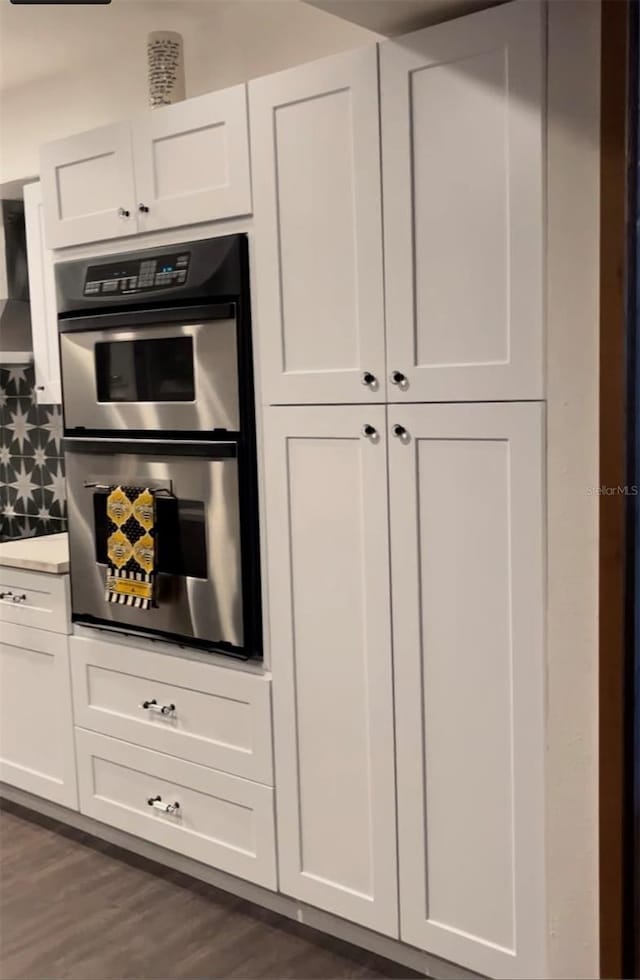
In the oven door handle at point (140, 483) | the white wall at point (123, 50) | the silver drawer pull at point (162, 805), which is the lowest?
the silver drawer pull at point (162, 805)

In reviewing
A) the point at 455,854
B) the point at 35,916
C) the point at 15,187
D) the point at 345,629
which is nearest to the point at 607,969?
the point at 455,854

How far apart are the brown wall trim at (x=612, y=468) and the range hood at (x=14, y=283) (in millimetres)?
2459

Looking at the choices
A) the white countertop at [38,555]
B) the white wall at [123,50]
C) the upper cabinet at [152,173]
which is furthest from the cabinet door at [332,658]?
the white wall at [123,50]

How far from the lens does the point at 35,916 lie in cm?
266

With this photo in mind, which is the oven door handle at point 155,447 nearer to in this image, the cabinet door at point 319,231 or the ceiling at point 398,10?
the cabinet door at point 319,231

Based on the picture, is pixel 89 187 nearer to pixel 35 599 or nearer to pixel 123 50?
pixel 123 50

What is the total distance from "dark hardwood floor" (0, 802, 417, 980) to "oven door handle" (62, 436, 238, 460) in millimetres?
1277

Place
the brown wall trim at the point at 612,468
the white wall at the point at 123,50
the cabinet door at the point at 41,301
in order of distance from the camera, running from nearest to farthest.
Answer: the brown wall trim at the point at 612,468
the white wall at the point at 123,50
the cabinet door at the point at 41,301

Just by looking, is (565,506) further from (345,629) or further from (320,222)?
(320,222)

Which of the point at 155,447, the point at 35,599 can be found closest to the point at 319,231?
the point at 155,447

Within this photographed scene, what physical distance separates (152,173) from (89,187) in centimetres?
27

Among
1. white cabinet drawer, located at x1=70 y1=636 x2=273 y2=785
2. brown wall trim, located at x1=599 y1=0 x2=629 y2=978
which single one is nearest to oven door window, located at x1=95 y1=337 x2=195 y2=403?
white cabinet drawer, located at x1=70 y1=636 x2=273 y2=785

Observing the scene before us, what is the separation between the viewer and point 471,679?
2123 mm

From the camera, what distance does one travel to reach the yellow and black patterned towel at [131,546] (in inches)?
105
